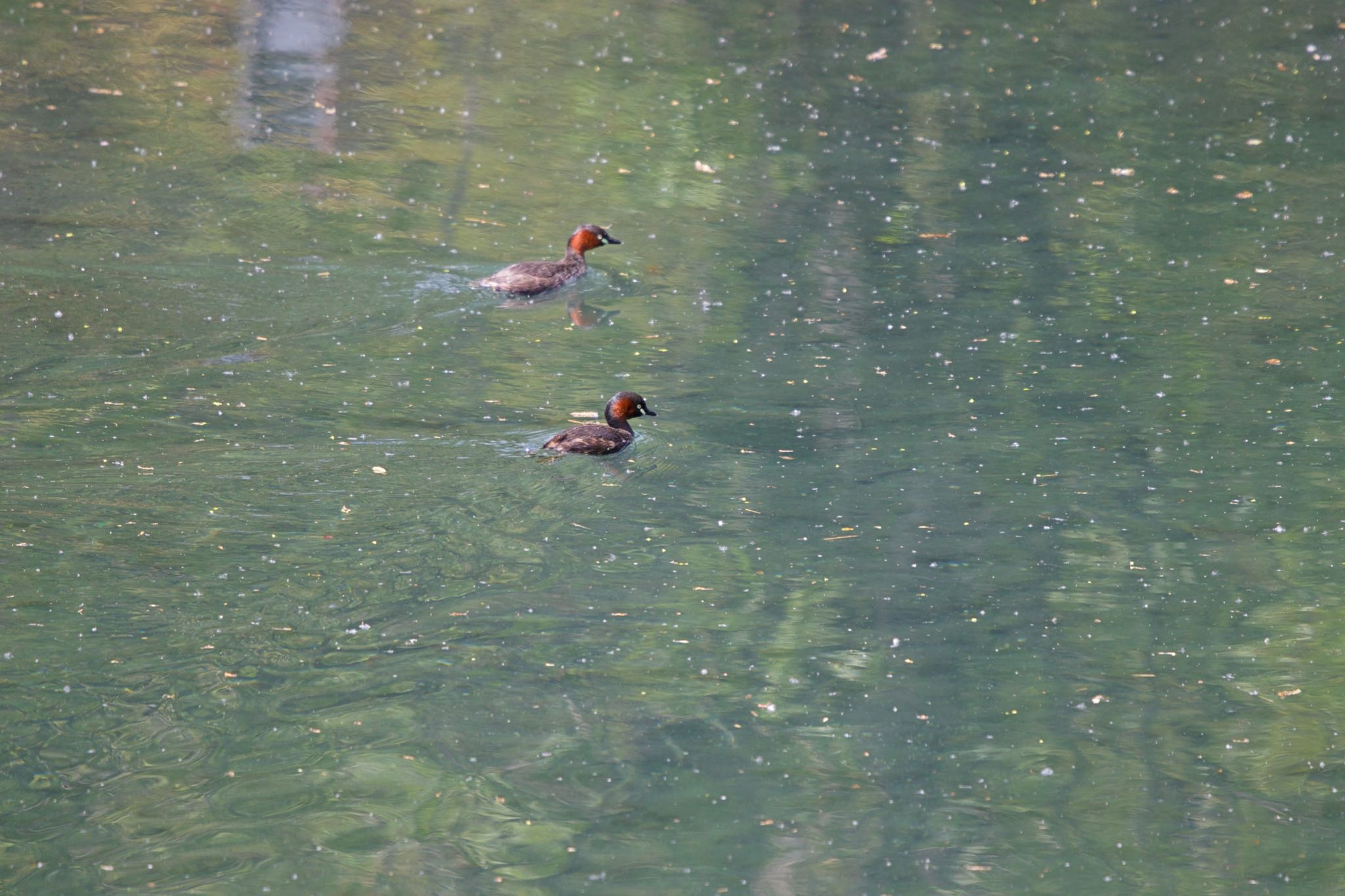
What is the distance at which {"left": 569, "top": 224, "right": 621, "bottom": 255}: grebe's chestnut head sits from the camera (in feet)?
41.9

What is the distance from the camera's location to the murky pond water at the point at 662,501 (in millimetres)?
6133

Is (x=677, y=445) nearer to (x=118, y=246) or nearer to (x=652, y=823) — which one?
(x=652, y=823)

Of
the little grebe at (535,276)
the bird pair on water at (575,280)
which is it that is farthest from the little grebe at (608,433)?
the little grebe at (535,276)

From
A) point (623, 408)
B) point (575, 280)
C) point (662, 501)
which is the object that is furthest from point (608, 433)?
point (575, 280)

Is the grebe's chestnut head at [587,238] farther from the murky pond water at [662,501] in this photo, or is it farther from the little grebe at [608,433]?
the little grebe at [608,433]

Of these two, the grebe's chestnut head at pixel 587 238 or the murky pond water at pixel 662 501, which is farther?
the grebe's chestnut head at pixel 587 238

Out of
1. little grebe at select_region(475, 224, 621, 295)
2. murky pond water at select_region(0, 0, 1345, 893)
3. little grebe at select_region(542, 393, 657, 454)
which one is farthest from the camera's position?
little grebe at select_region(475, 224, 621, 295)

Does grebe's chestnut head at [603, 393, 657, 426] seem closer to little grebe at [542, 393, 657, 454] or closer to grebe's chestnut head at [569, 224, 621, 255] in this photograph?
little grebe at [542, 393, 657, 454]

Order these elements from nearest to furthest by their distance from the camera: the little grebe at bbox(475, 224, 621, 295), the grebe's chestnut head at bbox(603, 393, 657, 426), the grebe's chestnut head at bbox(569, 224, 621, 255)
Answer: the grebe's chestnut head at bbox(603, 393, 657, 426) < the little grebe at bbox(475, 224, 621, 295) < the grebe's chestnut head at bbox(569, 224, 621, 255)

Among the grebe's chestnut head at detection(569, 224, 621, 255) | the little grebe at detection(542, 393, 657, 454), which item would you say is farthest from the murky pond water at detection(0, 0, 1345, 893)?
the grebe's chestnut head at detection(569, 224, 621, 255)

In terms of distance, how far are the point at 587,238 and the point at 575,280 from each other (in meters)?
0.52

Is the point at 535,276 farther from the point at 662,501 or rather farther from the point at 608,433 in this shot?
the point at 662,501

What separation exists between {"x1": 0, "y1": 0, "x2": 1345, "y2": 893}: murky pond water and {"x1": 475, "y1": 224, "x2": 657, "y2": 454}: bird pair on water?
133 millimetres

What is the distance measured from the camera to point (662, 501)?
880 centimetres
